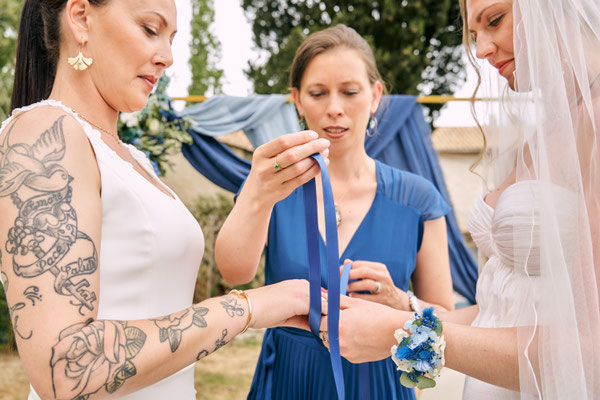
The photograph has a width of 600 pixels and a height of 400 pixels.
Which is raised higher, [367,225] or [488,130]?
[488,130]

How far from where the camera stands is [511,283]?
1.64 m

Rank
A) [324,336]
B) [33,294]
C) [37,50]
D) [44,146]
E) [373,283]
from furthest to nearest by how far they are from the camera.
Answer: [373,283] < [324,336] < [37,50] < [44,146] < [33,294]

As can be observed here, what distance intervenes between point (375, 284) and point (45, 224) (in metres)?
1.22

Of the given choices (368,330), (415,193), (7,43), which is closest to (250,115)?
(7,43)

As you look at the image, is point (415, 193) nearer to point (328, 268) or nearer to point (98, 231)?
point (328, 268)

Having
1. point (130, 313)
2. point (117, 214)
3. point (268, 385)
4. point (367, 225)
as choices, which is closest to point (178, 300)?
point (130, 313)

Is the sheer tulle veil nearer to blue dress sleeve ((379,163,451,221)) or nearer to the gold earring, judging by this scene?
blue dress sleeve ((379,163,451,221))

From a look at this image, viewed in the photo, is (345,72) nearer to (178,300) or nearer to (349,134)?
(349,134)

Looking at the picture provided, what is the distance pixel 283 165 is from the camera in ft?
5.18

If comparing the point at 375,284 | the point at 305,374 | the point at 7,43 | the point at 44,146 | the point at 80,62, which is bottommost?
the point at 305,374

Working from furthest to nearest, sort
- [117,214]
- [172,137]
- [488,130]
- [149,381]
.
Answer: [172,137] < [488,130] < [117,214] < [149,381]

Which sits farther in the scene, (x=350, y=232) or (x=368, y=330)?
(x=350, y=232)

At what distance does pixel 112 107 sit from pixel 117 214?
15.8 inches

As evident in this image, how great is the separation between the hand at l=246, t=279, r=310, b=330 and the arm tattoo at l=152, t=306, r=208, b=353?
19 centimetres
